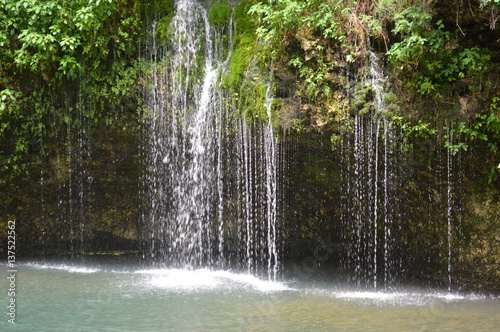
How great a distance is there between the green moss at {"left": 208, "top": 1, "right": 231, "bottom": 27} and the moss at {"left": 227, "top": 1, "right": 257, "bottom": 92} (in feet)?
0.65

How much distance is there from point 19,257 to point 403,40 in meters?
9.27

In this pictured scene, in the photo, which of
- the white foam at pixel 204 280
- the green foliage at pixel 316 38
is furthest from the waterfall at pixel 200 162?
the green foliage at pixel 316 38

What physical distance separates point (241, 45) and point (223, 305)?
493 centimetres

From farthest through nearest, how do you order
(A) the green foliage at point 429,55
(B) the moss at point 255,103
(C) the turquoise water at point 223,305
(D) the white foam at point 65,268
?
(D) the white foam at point 65,268
(B) the moss at point 255,103
(A) the green foliage at point 429,55
(C) the turquoise water at point 223,305

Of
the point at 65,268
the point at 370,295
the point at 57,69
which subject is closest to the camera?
the point at 370,295

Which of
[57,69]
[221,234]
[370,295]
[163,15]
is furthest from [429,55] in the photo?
[57,69]

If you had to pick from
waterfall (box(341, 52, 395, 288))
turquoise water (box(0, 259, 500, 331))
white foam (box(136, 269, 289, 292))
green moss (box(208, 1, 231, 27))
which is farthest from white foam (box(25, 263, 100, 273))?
green moss (box(208, 1, 231, 27))

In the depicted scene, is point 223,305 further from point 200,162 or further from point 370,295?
point 200,162

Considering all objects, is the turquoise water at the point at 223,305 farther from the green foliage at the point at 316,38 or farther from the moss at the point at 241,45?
the moss at the point at 241,45

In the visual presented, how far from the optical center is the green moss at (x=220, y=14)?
9.12 metres

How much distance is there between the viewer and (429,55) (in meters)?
7.00

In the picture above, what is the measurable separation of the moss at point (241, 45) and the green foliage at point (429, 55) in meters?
2.71

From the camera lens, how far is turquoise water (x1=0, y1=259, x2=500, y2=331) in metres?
5.62

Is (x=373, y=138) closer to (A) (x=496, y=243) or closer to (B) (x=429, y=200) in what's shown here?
(B) (x=429, y=200)
